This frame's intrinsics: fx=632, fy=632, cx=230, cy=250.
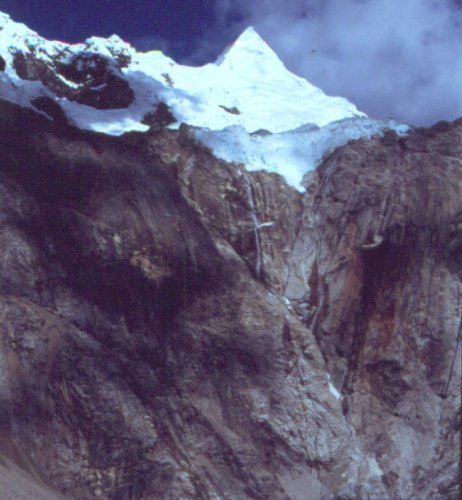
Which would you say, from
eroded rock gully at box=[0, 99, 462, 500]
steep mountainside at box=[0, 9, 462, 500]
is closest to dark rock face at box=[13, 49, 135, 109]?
steep mountainside at box=[0, 9, 462, 500]

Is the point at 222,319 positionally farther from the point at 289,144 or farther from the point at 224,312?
the point at 289,144

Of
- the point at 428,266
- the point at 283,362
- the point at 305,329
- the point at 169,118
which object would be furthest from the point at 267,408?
the point at 169,118

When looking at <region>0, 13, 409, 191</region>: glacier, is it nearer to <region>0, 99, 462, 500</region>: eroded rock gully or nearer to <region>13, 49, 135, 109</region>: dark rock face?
<region>13, 49, 135, 109</region>: dark rock face

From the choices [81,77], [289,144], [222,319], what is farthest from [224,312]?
[81,77]

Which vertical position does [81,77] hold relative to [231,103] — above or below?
below

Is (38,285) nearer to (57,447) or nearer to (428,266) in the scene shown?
(57,447)

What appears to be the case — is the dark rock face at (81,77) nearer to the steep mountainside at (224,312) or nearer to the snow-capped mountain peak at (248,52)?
the steep mountainside at (224,312)

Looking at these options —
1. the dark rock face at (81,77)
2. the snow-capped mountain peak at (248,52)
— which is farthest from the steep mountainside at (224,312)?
the snow-capped mountain peak at (248,52)
